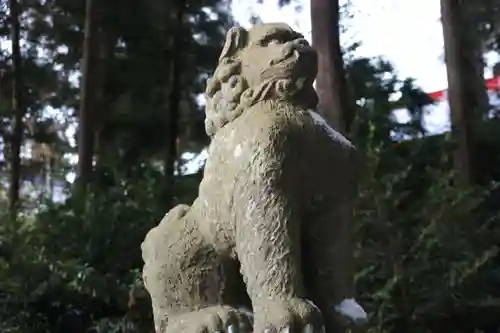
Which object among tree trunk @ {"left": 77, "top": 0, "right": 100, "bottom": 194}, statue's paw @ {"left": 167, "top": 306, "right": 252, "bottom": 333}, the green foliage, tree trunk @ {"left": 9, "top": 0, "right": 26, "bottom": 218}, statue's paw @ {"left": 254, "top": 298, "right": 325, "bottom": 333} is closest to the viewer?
statue's paw @ {"left": 254, "top": 298, "right": 325, "bottom": 333}

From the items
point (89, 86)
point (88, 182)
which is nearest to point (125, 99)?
point (89, 86)

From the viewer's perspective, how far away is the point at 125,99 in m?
9.96

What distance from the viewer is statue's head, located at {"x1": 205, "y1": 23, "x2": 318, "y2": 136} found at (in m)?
1.75

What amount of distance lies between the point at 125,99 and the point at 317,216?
852cm

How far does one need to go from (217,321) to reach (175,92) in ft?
26.6

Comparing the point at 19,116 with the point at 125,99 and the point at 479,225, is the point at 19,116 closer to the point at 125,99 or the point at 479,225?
the point at 125,99

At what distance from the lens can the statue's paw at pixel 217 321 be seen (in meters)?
1.66

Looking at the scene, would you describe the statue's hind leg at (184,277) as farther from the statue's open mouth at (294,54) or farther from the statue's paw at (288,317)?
the statue's open mouth at (294,54)

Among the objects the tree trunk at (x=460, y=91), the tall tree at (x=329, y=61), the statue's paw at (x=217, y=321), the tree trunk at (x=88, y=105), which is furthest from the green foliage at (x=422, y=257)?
the statue's paw at (x=217, y=321)

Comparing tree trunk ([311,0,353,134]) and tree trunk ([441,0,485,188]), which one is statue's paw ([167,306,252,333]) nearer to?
tree trunk ([311,0,353,134])

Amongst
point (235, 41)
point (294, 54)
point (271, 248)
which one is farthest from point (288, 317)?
point (235, 41)

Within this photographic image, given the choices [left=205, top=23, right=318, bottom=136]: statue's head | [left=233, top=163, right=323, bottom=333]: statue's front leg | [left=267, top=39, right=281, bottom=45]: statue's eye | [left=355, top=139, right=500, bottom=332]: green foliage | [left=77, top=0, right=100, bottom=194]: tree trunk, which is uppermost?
[left=77, top=0, right=100, bottom=194]: tree trunk

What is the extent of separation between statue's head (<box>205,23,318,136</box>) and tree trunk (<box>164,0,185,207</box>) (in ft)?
21.6

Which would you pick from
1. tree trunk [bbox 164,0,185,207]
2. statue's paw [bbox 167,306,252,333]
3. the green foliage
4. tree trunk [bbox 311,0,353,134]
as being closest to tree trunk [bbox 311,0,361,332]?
tree trunk [bbox 311,0,353,134]
